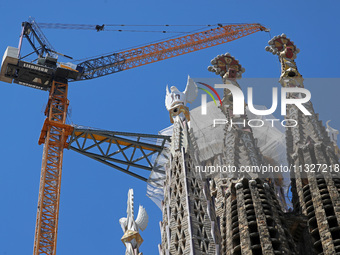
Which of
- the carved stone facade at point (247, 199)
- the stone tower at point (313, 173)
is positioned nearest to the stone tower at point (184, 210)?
the carved stone facade at point (247, 199)

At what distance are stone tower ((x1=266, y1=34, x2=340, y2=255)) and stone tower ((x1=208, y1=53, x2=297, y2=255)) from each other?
83.2 inches

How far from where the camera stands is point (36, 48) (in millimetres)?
72188

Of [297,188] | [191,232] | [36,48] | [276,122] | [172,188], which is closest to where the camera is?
[191,232]

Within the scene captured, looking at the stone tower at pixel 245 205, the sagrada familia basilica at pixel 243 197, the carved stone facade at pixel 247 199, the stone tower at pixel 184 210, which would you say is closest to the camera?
the stone tower at pixel 184 210

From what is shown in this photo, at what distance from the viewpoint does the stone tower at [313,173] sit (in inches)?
1671

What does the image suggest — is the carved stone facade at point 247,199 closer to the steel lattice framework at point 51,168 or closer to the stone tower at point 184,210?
the stone tower at point 184,210

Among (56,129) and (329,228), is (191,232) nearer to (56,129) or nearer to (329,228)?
(329,228)

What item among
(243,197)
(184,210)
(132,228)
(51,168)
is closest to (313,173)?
(243,197)

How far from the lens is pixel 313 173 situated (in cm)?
4638

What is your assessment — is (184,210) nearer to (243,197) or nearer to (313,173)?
(243,197)

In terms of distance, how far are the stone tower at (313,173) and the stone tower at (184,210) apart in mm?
5612

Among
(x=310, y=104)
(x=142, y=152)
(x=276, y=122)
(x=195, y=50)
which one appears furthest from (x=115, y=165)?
(x=195, y=50)

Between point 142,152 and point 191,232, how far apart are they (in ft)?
78.2

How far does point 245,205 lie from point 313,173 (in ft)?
20.3
